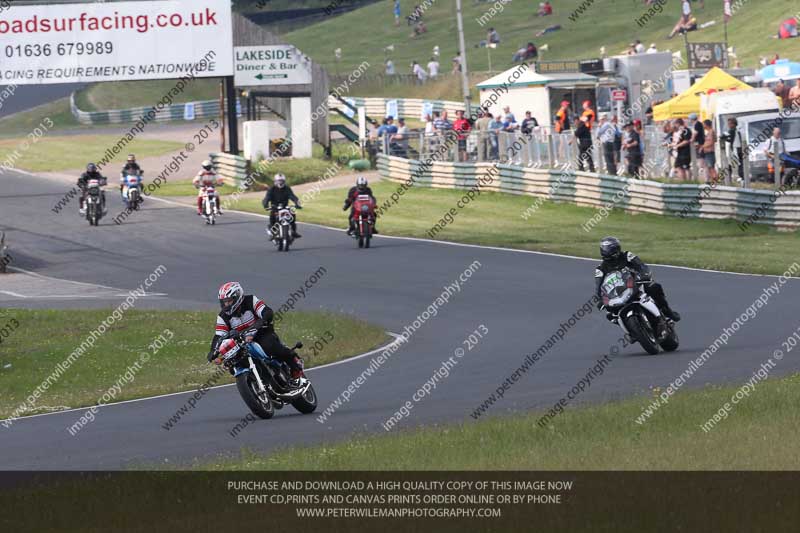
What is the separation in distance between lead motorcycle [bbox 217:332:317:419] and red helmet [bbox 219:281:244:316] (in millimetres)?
275

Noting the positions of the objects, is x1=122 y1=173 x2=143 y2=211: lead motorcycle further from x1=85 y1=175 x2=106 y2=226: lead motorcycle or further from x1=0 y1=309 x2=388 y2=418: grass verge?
x1=0 y1=309 x2=388 y2=418: grass verge

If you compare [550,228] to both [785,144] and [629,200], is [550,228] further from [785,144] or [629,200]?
[785,144]

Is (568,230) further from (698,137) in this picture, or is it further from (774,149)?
(774,149)

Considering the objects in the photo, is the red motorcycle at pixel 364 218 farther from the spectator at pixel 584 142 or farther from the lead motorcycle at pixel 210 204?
the spectator at pixel 584 142

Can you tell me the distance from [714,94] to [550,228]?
18.6 feet

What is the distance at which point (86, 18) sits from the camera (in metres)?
43.2

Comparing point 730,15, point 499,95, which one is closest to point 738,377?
point 499,95

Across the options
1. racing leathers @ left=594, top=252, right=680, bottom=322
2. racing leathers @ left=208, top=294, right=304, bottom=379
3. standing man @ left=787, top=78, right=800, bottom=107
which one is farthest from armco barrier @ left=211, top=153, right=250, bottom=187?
racing leathers @ left=208, top=294, right=304, bottom=379

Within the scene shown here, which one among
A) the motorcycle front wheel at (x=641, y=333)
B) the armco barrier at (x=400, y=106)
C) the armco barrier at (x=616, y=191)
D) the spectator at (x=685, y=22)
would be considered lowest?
the motorcycle front wheel at (x=641, y=333)

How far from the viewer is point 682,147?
32156 millimetres

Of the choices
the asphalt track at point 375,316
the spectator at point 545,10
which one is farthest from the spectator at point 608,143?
the spectator at point 545,10

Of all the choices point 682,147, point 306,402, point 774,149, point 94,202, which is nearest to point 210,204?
point 94,202

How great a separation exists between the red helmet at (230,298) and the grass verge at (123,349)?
3.62 metres

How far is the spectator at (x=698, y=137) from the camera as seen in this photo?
3172cm
